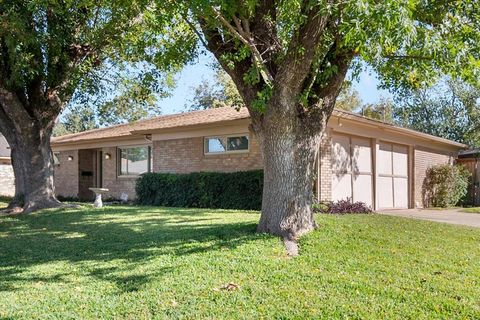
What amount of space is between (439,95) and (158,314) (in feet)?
100

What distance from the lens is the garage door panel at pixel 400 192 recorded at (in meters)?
16.4

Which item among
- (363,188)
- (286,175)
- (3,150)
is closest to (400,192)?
(363,188)

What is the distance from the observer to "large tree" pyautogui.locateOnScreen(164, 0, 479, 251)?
6.57 metres

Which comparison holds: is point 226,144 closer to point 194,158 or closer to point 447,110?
point 194,158

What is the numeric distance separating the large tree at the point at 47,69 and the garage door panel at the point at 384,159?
8.43 meters

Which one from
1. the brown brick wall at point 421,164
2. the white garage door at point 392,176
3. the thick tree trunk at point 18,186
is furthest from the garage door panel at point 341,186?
the thick tree trunk at point 18,186

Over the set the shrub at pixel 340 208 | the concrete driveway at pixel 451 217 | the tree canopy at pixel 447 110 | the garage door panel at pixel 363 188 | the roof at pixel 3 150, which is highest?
the tree canopy at pixel 447 110

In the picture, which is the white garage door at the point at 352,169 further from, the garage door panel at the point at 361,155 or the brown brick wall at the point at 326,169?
the brown brick wall at the point at 326,169

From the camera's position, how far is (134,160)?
757 inches

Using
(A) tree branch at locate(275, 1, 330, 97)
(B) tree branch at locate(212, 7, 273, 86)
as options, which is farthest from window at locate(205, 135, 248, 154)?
(A) tree branch at locate(275, 1, 330, 97)

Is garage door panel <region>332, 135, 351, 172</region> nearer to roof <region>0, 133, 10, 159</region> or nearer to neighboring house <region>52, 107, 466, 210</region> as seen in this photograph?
neighboring house <region>52, 107, 466, 210</region>

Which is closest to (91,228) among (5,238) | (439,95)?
(5,238)

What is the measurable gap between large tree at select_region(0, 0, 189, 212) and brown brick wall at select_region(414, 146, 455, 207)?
10.8 meters

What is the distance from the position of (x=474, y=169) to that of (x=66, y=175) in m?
18.9
